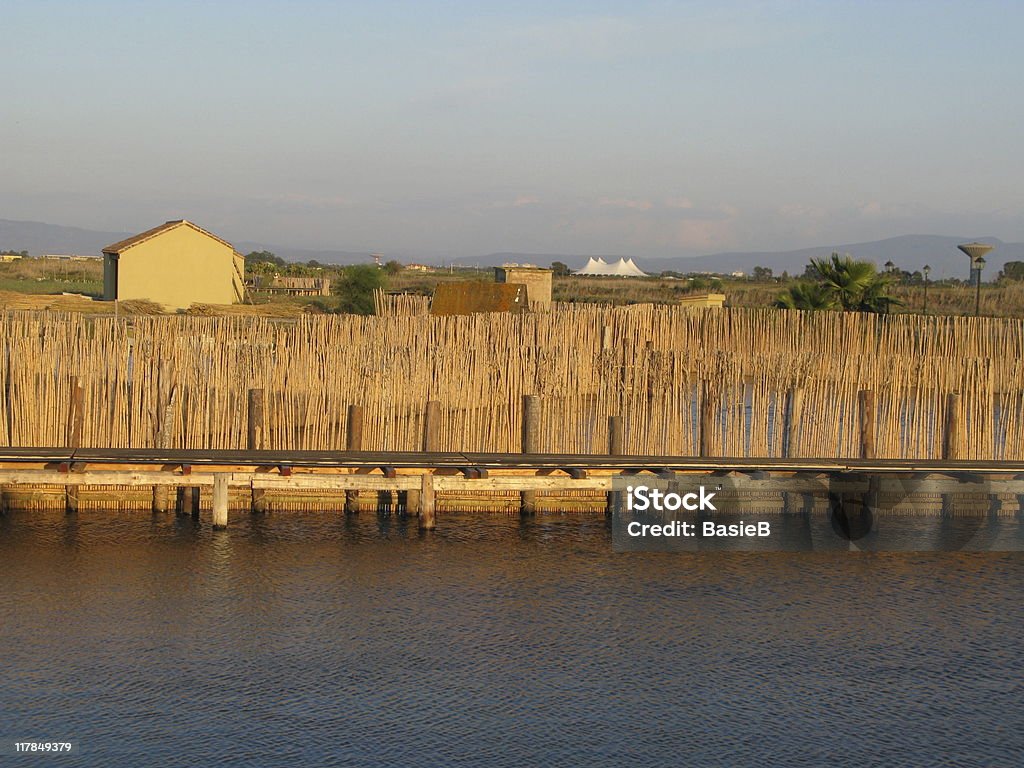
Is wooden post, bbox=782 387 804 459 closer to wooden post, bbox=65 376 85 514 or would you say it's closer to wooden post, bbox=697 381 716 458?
wooden post, bbox=697 381 716 458

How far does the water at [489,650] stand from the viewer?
8969 millimetres

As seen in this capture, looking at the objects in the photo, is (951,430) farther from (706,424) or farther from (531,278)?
(531,278)

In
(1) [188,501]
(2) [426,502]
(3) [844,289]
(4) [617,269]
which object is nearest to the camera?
(2) [426,502]

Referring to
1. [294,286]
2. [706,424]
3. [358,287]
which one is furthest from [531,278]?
[294,286]

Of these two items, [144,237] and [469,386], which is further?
[144,237]

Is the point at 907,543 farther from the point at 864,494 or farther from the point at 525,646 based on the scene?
the point at 525,646

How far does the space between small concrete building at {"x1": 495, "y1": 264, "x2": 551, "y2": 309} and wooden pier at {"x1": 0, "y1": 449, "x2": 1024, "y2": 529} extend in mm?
21940

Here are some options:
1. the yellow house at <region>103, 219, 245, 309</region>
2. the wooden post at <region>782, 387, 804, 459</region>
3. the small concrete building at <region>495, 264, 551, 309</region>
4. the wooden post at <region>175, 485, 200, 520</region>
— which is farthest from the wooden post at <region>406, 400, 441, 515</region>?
the yellow house at <region>103, 219, 245, 309</region>

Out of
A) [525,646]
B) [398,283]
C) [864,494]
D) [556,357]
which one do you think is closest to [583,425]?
[556,357]

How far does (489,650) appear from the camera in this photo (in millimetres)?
10883

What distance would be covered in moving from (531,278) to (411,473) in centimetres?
2364

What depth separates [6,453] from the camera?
1512 centimetres

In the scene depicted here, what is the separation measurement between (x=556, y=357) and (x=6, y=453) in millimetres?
6924

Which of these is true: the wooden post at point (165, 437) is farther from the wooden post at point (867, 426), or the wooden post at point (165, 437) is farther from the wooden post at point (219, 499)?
the wooden post at point (867, 426)
